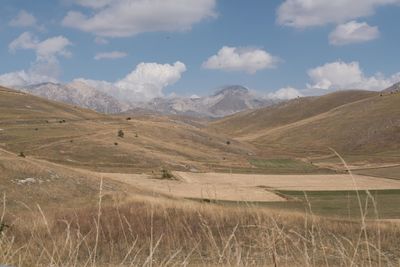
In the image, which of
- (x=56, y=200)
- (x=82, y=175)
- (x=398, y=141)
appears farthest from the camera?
(x=398, y=141)

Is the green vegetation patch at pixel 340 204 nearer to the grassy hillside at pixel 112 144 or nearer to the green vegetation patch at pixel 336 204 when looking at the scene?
the green vegetation patch at pixel 336 204

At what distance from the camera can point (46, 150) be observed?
372 feet

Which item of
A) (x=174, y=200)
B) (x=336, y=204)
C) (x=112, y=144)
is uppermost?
(x=112, y=144)

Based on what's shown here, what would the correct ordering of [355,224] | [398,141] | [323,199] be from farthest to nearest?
[398,141], [323,199], [355,224]

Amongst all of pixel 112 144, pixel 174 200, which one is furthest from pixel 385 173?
pixel 174 200

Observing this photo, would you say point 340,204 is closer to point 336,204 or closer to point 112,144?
point 336,204

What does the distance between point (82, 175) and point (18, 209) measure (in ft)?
45.1

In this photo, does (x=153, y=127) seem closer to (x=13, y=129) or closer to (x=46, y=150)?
(x=13, y=129)

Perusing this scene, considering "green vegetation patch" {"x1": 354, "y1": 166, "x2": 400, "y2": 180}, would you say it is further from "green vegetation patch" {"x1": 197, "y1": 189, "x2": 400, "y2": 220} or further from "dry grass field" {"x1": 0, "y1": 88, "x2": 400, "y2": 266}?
"green vegetation patch" {"x1": 197, "y1": 189, "x2": 400, "y2": 220}

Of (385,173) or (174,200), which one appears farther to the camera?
(385,173)

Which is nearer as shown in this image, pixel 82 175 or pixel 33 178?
pixel 33 178

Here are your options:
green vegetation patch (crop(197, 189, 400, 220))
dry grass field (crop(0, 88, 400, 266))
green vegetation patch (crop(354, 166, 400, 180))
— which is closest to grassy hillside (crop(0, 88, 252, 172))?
dry grass field (crop(0, 88, 400, 266))

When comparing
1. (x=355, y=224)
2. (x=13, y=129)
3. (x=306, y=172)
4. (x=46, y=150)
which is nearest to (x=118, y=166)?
(x=46, y=150)

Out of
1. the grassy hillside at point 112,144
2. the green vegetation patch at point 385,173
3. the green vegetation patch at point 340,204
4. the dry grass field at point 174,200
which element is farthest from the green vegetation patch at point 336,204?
the grassy hillside at point 112,144
